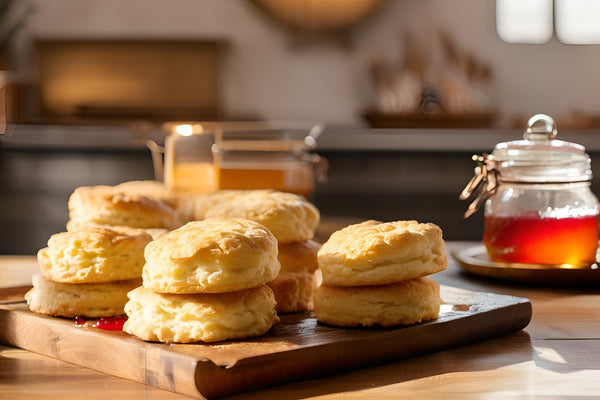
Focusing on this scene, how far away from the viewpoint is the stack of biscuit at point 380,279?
0.99 meters

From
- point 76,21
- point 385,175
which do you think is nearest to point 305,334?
point 385,175

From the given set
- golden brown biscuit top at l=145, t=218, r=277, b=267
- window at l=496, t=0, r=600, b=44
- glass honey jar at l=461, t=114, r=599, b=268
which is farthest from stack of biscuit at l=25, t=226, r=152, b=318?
window at l=496, t=0, r=600, b=44

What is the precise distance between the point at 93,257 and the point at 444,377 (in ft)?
1.56

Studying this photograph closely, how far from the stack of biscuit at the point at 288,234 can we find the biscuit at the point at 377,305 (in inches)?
3.9

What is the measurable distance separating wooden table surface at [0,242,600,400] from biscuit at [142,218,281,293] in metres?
0.13

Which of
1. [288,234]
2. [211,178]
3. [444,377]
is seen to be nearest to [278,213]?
[288,234]

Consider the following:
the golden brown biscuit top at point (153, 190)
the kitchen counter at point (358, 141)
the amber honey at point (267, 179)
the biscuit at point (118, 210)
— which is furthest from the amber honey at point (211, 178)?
the kitchen counter at point (358, 141)

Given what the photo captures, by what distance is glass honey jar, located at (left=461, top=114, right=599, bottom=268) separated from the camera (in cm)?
147

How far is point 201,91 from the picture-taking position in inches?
186

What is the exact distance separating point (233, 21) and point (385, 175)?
A: 5.56 feet

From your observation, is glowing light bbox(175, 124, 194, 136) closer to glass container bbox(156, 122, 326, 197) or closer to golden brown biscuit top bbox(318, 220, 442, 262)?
glass container bbox(156, 122, 326, 197)

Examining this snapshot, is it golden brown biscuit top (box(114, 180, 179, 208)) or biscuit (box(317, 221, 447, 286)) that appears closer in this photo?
biscuit (box(317, 221, 447, 286))

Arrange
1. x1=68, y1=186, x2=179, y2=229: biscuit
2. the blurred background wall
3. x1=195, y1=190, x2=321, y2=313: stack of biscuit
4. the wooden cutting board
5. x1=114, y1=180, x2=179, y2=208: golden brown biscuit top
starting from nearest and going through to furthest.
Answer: the wooden cutting board → x1=195, y1=190, x2=321, y2=313: stack of biscuit → x1=68, y1=186, x2=179, y2=229: biscuit → x1=114, y1=180, x2=179, y2=208: golden brown biscuit top → the blurred background wall

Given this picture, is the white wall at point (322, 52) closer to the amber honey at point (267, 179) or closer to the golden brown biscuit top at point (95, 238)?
the amber honey at point (267, 179)
